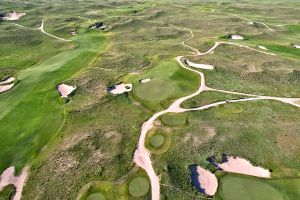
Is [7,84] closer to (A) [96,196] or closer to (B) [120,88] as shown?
(B) [120,88]

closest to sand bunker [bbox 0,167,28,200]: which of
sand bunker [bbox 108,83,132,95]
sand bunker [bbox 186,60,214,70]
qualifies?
sand bunker [bbox 108,83,132,95]

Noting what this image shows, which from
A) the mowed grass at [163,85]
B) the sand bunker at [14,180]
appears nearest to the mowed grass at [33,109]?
the sand bunker at [14,180]

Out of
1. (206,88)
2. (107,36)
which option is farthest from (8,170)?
(107,36)

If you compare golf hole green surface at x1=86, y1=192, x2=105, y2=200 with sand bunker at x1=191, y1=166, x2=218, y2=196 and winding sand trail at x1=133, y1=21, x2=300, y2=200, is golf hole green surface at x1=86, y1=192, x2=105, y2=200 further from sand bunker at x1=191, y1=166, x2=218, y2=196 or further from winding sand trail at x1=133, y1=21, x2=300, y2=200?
sand bunker at x1=191, y1=166, x2=218, y2=196

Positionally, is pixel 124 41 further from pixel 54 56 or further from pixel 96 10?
pixel 96 10

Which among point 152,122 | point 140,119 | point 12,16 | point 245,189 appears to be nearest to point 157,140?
point 152,122
